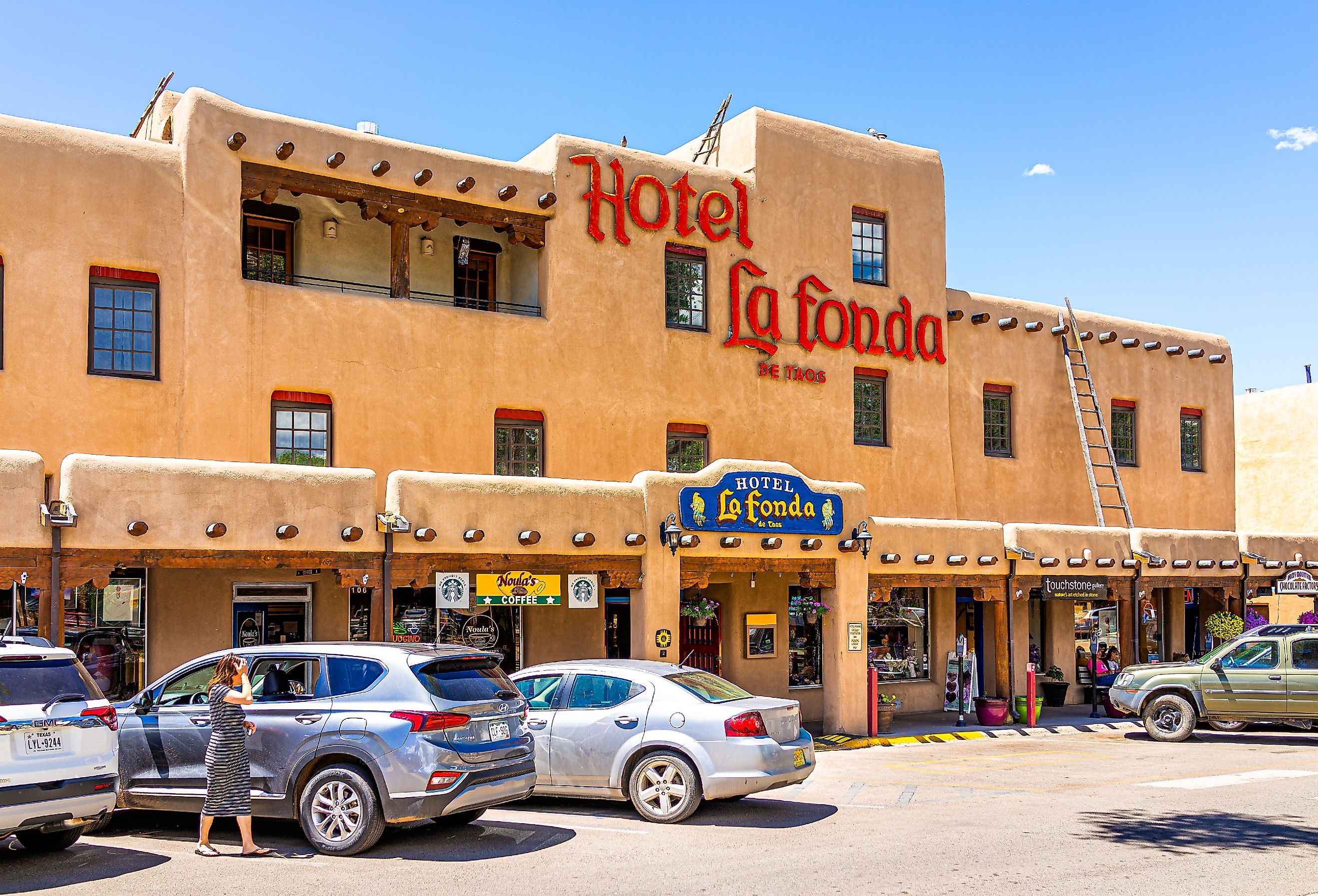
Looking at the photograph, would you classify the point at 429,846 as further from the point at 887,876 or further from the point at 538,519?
the point at 538,519

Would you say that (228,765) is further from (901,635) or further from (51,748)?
(901,635)

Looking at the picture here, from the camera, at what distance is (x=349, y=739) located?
11078 millimetres

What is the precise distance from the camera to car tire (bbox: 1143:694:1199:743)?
2178 centimetres

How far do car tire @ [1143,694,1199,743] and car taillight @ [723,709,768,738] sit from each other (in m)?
11.8

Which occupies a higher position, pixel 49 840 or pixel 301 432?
pixel 301 432

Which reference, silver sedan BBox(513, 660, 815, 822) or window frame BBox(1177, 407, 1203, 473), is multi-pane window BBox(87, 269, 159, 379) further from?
window frame BBox(1177, 407, 1203, 473)

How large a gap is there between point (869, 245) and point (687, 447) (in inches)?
242

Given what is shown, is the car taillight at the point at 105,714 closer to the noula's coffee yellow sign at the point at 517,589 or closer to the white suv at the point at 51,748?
the white suv at the point at 51,748

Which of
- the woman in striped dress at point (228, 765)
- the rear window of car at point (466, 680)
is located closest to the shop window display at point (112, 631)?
the woman in striped dress at point (228, 765)

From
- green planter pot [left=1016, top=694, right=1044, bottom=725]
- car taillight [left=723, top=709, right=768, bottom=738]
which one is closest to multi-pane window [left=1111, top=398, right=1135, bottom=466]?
green planter pot [left=1016, top=694, right=1044, bottom=725]

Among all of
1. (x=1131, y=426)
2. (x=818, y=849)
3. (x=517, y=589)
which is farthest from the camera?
(x=1131, y=426)

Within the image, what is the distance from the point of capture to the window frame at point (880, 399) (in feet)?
86.4

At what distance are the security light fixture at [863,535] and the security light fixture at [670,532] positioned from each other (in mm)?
3655

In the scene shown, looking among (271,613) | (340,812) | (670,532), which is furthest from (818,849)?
(271,613)
